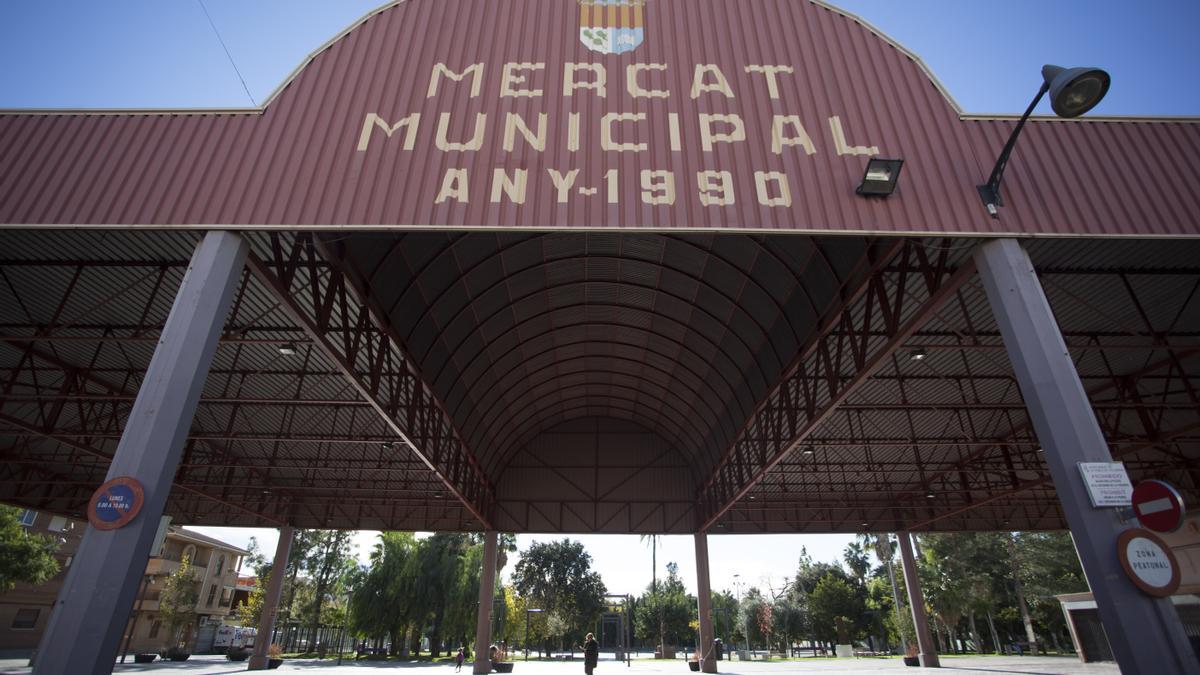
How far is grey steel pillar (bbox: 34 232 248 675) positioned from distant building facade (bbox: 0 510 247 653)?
3247 centimetres

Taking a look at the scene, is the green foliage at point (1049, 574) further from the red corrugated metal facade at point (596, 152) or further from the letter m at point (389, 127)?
the letter m at point (389, 127)

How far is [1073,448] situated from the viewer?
28.8 feet

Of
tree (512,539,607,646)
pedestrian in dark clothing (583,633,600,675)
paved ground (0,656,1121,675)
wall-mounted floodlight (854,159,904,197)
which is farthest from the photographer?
tree (512,539,607,646)

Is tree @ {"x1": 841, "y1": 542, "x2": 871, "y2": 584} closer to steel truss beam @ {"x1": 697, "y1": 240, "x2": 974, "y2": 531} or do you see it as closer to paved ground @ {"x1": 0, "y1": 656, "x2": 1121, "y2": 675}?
paved ground @ {"x1": 0, "y1": 656, "x2": 1121, "y2": 675}

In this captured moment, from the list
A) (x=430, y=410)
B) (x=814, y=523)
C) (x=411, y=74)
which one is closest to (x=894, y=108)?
(x=411, y=74)

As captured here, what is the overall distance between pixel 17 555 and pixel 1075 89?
170 ft

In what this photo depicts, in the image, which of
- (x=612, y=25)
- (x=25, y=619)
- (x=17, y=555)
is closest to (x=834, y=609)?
(x=17, y=555)

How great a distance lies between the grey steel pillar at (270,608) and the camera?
34.9m

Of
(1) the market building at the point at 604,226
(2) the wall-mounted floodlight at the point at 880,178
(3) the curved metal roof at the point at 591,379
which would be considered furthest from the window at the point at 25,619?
(2) the wall-mounted floodlight at the point at 880,178

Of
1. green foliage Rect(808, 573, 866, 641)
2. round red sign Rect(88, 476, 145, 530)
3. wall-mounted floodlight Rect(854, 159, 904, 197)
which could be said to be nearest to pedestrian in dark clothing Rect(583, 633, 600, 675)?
round red sign Rect(88, 476, 145, 530)

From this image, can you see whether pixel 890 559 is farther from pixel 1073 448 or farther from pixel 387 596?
pixel 1073 448

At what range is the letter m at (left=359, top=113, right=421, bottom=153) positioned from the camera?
11828 mm

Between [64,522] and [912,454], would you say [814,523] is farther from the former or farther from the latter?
Answer: [64,522]

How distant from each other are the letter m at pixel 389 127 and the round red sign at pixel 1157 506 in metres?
13.2
